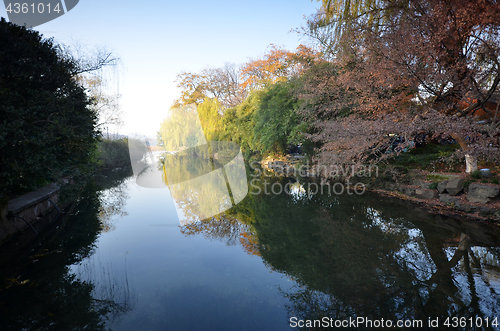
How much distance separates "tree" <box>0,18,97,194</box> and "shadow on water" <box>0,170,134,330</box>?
56.3 inches

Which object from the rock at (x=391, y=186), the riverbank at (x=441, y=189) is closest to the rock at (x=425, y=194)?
the riverbank at (x=441, y=189)

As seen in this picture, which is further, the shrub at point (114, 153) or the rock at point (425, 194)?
the shrub at point (114, 153)

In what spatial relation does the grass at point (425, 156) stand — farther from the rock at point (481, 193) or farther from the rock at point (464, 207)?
the rock at point (464, 207)

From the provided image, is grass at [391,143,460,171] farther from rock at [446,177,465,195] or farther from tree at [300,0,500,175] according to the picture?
tree at [300,0,500,175]

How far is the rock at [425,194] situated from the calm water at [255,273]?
0.94 m

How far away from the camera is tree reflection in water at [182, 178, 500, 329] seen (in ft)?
9.80

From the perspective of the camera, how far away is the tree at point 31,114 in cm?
459

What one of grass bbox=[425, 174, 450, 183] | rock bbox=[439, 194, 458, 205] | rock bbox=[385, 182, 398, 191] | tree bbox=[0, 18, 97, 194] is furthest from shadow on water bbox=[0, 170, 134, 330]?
rock bbox=[385, 182, 398, 191]

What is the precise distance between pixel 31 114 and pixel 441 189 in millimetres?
8945

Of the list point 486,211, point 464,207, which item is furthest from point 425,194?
point 486,211

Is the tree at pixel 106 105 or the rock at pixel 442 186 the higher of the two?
the tree at pixel 106 105

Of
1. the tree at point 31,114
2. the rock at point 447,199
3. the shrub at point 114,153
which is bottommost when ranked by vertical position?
the rock at point 447,199

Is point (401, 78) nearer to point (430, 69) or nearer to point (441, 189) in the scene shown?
point (430, 69)

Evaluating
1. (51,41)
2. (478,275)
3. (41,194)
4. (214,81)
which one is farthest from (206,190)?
(214,81)
